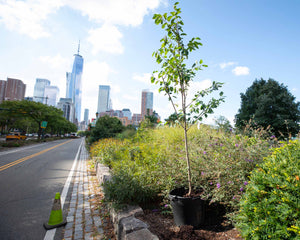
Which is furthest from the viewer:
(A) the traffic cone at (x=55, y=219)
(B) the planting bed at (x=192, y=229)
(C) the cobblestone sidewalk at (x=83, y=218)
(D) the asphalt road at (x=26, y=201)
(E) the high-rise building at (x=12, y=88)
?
(E) the high-rise building at (x=12, y=88)

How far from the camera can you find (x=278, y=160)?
6.55 ft

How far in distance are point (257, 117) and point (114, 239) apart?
2445 centimetres

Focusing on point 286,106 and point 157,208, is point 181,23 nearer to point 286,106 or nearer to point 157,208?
point 157,208

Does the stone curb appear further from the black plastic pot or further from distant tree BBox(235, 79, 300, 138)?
distant tree BBox(235, 79, 300, 138)

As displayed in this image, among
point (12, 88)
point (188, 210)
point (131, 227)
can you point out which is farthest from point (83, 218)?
point (12, 88)

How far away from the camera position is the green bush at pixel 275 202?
1518 millimetres

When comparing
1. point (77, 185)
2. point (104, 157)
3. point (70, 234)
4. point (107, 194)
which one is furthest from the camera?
point (104, 157)

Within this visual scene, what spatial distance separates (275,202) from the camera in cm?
167

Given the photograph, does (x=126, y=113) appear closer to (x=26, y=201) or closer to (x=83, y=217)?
(x=26, y=201)

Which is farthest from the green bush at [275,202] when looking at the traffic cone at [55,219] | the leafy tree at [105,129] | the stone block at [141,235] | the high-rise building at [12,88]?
the high-rise building at [12,88]

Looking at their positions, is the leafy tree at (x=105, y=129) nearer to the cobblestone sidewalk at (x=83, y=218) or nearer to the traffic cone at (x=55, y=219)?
the cobblestone sidewalk at (x=83, y=218)

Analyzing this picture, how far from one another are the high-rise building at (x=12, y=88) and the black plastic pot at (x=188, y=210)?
84.9 m

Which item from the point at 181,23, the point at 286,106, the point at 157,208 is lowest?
the point at 157,208

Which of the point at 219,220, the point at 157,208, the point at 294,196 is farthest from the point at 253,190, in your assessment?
the point at 157,208
